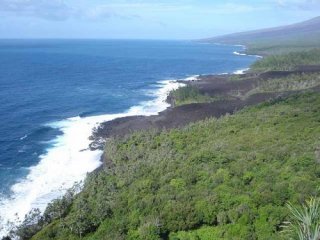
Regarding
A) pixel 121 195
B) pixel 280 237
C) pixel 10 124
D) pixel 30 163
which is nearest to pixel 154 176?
pixel 121 195

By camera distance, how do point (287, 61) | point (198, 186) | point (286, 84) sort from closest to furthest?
point (198, 186), point (286, 84), point (287, 61)

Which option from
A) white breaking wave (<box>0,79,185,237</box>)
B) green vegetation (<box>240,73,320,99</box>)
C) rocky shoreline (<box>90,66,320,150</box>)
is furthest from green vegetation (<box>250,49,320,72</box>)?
white breaking wave (<box>0,79,185,237</box>)

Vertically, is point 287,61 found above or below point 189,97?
above

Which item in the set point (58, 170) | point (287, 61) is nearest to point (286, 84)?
point (287, 61)

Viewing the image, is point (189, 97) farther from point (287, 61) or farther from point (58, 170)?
point (287, 61)

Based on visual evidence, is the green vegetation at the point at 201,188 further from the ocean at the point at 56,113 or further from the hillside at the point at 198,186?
the ocean at the point at 56,113

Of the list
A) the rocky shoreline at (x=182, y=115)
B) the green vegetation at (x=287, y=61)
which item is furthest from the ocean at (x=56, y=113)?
the green vegetation at (x=287, y=61)
